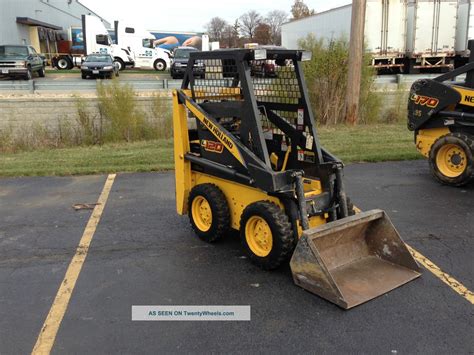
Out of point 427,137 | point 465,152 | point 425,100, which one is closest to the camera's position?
point 465,152

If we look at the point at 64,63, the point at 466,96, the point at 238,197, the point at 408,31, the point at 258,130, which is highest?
the point at 408,31

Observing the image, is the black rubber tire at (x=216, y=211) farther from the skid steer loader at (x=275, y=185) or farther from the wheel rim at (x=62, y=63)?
the wheel rim at (x=62, y=63)

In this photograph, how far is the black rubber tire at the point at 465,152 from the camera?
6.88 meters

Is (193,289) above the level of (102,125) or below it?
below

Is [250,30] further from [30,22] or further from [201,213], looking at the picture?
[201,213]

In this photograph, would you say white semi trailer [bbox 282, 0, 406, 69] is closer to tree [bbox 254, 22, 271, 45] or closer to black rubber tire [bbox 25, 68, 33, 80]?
black rubber tire [bbox 25, 68, 33, 80]

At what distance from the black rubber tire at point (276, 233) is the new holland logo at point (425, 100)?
14.4 feet

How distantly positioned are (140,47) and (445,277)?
109 ft

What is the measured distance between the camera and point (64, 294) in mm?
4129

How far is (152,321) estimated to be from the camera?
3693 millimetres

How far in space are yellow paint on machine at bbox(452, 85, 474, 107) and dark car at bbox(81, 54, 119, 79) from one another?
851 inches

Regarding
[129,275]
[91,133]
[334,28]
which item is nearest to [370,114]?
[91,133]

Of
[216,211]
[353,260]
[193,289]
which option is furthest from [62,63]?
[353,260]

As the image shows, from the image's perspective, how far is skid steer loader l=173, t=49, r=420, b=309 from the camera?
13.6 ft
